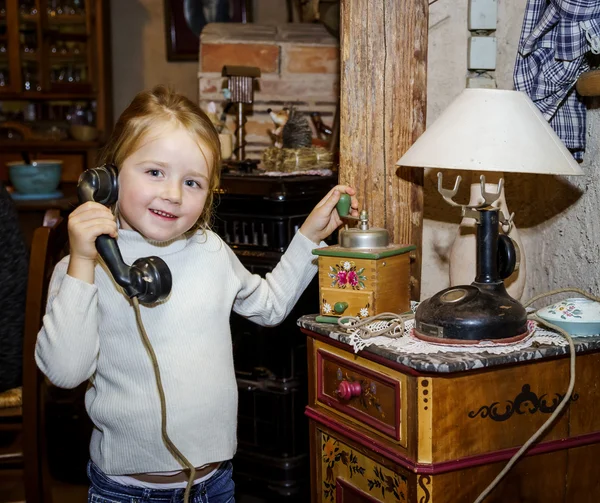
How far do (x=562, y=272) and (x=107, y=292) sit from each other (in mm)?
1224

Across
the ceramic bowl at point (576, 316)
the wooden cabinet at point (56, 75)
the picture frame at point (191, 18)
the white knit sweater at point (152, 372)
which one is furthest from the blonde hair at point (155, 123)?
the wooden cabinet at point (56, 75)

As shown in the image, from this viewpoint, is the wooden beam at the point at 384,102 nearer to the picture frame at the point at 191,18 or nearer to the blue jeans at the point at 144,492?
the blue jeans at the point at 144,492

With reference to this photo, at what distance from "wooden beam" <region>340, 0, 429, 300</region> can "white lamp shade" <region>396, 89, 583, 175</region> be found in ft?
1.08

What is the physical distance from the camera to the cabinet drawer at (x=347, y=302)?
1817 millimetres

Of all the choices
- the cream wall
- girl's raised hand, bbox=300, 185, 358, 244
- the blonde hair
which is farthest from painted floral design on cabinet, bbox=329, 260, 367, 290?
the cream wall

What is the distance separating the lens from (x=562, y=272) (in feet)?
7.25

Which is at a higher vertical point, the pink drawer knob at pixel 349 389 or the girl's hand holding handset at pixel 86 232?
the girl's hand holding handset at pixel 86 232

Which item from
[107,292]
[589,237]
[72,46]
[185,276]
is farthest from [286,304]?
[72,46]

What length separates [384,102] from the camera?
2.16 metres

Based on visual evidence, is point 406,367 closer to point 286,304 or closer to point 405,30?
point 286,304

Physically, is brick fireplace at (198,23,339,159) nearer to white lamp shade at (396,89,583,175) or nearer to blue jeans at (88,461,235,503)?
white lamp shade at (396,89,583,175)

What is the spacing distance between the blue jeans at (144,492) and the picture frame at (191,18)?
15.3ft

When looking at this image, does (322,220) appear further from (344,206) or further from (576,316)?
(576,316)

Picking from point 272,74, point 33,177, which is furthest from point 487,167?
point 33,177
